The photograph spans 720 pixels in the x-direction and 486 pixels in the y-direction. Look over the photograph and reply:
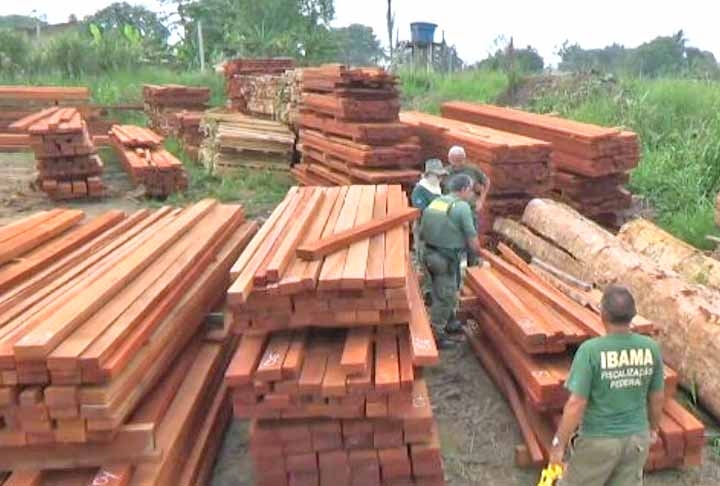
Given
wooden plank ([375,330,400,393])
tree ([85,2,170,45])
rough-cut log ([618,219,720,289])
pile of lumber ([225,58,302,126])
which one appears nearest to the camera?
wooden plank ([375,330,400,393])

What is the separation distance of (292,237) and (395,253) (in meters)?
0.83

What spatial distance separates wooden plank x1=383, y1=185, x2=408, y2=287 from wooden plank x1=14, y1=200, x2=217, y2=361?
1.84 metres

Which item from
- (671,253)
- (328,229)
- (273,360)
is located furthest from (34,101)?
(273,360)

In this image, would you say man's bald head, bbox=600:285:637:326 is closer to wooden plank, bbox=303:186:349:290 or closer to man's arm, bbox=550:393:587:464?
man's arm, bbox=550:393:587:464

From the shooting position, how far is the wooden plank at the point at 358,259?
14.2 ft

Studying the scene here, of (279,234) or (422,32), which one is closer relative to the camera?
(279,234)

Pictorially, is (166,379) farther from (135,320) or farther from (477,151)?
(477,151)

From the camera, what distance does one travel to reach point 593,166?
8844 millimetres

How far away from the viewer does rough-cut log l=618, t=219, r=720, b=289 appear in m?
6.91

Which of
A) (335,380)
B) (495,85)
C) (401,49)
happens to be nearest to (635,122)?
(495,85)

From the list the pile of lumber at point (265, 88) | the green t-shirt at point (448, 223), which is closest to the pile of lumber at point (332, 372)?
the green t-shirt at point (448, 223)

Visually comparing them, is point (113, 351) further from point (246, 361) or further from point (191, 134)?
point (191, 134)

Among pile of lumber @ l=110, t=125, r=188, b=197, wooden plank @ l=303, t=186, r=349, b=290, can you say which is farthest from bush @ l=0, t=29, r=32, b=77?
Answer: wooden plank @ l=303, t=186, r=349, b=290

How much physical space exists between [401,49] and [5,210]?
1812 centimetres
